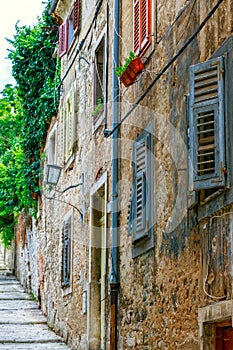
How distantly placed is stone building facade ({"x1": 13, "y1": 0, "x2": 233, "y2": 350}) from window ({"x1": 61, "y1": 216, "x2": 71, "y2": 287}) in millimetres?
38

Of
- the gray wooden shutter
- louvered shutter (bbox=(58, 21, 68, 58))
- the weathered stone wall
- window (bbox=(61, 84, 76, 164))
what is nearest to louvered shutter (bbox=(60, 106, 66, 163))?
window (bbox=(61, 84, 76, 164))

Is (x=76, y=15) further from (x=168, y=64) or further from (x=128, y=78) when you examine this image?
(x=168, y=64)

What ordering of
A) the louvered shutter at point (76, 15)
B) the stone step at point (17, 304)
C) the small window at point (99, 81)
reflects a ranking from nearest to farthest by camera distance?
the small window at point (99, 81), the louvered shutter at point (76, 15), the stone step at point (17, 304)

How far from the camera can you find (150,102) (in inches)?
377

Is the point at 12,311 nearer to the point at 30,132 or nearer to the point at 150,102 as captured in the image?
the point at 30,132

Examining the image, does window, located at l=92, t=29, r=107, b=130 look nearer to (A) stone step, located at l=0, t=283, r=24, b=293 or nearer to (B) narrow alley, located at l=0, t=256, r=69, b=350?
(B) narrow alley, located at l=0, t=256, r=69, b=350

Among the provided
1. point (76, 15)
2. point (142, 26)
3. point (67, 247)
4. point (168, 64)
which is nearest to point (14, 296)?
point (67, 247)

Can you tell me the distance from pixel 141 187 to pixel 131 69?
151 centimetres

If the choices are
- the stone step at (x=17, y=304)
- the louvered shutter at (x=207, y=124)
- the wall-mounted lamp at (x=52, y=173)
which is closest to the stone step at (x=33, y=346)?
the wall-mounted lamp at (x=52, y=173)

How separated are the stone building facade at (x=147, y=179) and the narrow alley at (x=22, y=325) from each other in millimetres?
363

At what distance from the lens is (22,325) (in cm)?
1636

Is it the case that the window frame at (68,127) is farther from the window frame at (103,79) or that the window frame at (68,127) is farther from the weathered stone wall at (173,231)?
the weathered stone wall at (173,231)

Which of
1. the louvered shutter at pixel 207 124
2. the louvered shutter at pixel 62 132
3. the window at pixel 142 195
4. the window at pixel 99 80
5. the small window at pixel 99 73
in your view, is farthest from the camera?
the louvered shutter at pixel 62 132

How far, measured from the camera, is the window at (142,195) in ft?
30.3
